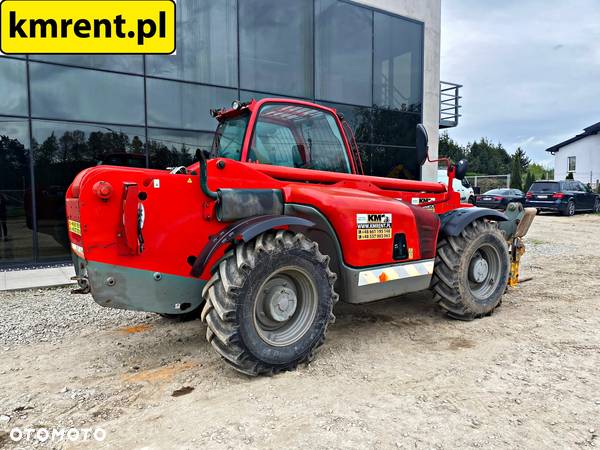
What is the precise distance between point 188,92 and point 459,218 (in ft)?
25.8

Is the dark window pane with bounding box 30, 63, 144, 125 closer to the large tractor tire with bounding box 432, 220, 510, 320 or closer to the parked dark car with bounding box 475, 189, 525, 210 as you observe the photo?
the large tractor tire with bounding box 432, 220, 510, 320

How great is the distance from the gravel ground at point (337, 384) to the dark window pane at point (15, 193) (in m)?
4.44

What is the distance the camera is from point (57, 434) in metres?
2.71

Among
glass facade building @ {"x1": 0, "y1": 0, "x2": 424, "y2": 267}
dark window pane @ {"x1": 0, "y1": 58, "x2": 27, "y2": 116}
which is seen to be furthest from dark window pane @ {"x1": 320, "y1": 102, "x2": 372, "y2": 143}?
dark window pane @ {"x1": 0, "y1": 58, "x2": 27, "y2": 116}

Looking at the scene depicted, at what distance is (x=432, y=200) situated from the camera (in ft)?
17.7

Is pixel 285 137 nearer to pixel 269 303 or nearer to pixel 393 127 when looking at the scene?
pixel 269 303

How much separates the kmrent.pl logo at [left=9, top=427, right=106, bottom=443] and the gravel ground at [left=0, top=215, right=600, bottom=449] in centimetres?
4

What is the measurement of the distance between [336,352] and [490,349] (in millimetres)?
1394

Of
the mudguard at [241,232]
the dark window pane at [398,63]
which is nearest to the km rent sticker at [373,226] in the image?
the mudguard at [241,232]

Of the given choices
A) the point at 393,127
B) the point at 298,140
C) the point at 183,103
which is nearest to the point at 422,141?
the point at 298,140

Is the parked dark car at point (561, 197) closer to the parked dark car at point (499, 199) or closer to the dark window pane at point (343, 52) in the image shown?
the parked dark car at point (499, 199)

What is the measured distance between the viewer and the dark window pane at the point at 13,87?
28.6ft

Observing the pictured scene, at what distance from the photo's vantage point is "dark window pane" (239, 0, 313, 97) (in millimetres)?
11298

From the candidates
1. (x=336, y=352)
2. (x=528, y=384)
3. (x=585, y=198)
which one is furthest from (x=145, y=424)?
(x=585, y=198)
